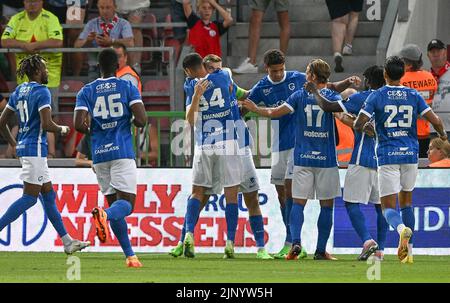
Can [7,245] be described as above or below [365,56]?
below

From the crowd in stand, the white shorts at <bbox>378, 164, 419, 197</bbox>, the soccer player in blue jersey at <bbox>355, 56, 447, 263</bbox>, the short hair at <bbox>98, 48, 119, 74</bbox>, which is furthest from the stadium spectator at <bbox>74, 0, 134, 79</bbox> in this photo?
the white shorts at <bbox>378, 164, 419, 197</bbox>

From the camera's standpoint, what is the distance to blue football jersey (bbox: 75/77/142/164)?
16.1m

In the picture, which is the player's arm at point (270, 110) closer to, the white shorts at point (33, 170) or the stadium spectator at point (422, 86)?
the white shorts at point (33, 170)

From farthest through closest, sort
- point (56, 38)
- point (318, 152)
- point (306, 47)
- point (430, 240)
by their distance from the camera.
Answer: point (306, 47), point (56, 38), point (430, 240), point (318, 152)

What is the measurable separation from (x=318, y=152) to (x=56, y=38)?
22.0ft

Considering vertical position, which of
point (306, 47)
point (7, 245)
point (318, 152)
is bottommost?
point (7, 245)

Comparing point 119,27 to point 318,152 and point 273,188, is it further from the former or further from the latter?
point 318,152

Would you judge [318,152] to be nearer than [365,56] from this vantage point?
Yes

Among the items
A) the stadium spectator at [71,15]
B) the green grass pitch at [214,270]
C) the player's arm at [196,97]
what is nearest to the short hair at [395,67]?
the green grass pitch at [214,270]

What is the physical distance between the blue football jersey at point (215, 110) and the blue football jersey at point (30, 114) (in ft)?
5.85

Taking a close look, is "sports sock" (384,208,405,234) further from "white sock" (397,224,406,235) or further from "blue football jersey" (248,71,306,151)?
"blue football jersey" (248,71,306,151)
